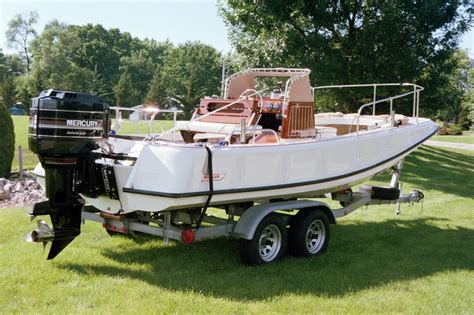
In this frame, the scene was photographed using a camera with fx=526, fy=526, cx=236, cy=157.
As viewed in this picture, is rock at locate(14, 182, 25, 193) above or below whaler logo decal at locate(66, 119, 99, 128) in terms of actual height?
below

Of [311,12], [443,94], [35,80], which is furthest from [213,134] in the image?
[35,80]

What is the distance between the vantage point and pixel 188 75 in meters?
71.0

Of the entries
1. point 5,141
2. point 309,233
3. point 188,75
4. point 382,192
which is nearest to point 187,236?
point 309,233

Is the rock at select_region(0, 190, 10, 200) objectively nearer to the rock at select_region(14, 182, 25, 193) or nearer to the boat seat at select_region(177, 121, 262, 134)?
the rock at select_region(14, 182, 25, 193)

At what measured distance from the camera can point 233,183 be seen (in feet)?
18.5

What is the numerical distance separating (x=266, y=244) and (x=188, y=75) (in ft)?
217

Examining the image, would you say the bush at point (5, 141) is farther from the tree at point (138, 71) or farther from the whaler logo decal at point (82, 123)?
the tree at point (138, 71)

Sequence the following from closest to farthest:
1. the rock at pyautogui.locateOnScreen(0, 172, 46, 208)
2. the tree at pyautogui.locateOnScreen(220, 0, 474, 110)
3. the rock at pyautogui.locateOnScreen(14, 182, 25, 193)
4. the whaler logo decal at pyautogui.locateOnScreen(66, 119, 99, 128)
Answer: the whaler logo decal at pyautogui.locateOnScreen(66, 119, 99, 128) < the rock at pyautogui.locateOnScreen(0, 172, 46, 208) < the rock at pyautogui.locateOnScreen(14, 182, 25, 193) < the tree at pyautogui.locateOnScreen(220, 0, 474, 110)

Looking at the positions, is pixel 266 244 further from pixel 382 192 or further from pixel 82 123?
pixel 382 192

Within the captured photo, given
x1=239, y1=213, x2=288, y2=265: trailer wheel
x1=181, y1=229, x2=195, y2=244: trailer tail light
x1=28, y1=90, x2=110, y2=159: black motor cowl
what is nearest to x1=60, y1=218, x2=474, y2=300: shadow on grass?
x1=239, y1=213, x2=288, y2=265: trailer wheel

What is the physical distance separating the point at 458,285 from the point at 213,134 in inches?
137

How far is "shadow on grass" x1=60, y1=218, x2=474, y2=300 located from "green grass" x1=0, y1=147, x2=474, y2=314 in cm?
1

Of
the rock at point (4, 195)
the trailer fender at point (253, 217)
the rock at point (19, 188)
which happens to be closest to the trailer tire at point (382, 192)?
the trailer fender at point (253, 217)

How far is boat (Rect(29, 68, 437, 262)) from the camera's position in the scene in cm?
521
